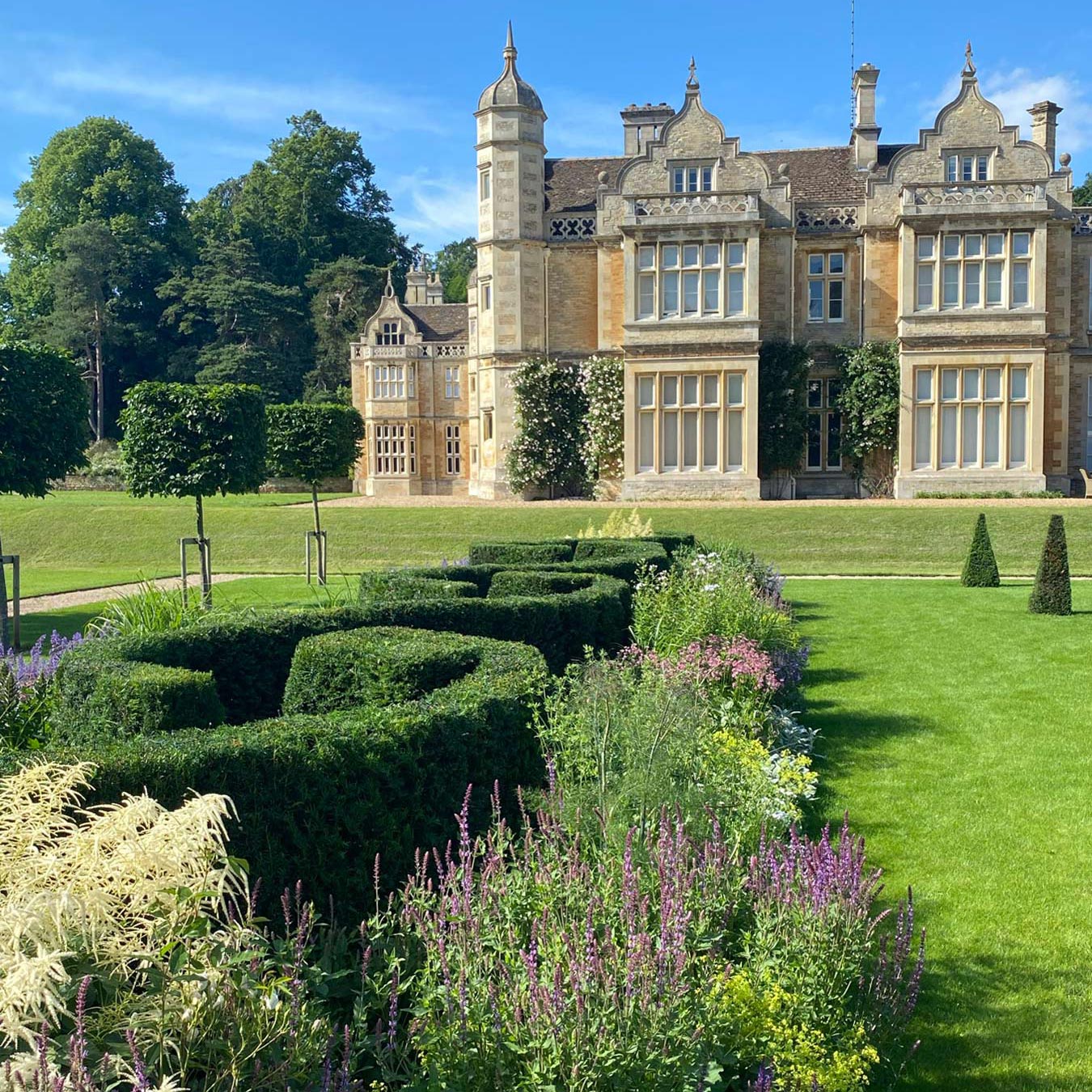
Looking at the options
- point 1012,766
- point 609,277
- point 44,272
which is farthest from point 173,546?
point 44,272

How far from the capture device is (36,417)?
48.8ft

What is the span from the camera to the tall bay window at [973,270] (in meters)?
29.0

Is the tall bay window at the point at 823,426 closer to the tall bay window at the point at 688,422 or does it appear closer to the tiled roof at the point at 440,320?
the tall bay window at the point at 688,422

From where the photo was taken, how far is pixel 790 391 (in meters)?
30.9

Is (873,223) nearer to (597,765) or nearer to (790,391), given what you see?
(790,391)

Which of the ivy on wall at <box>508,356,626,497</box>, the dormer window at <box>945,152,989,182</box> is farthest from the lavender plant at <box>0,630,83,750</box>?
the dormer window at <box>945,152,989,182</box>

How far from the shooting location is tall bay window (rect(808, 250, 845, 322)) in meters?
31.5

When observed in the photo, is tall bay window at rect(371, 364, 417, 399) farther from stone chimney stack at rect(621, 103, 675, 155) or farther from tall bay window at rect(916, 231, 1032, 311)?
tall bay window at rect(916, 231, 1032, 311)

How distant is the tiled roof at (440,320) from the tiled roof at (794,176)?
1333 centimetres

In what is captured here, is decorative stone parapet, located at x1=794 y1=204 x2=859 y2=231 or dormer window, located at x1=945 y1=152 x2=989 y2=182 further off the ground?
dormer window, located at x1=945 y1=152 x2=989 y2=182

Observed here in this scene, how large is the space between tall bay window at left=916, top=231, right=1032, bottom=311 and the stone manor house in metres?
0.05

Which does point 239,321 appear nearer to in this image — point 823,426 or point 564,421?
point 564,421

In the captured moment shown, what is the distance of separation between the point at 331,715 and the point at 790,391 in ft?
89.8

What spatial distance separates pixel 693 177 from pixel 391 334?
19.8m
